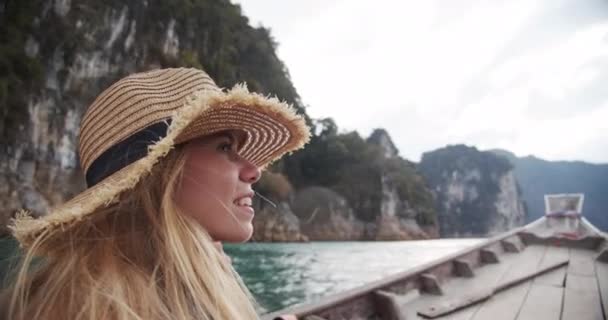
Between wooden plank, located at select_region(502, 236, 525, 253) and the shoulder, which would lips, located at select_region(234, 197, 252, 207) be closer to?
the shoulder

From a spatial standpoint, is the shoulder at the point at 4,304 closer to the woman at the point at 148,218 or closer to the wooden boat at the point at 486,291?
the woman at the point at 148,218

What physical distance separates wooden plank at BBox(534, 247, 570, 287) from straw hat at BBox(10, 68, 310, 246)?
284cm

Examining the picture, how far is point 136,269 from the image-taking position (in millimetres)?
750

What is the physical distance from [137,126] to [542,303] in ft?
8.30

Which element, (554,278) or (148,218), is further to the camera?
(554,278)

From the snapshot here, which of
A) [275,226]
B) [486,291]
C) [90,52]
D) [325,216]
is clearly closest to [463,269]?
[486,291]

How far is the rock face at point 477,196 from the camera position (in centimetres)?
7919

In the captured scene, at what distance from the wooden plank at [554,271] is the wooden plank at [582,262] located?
64mm

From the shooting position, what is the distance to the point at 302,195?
126 feet

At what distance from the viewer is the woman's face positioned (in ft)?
2.76

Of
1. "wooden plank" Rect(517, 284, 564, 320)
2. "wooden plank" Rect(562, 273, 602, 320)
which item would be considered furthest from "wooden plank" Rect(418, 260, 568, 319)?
"wooden plank" Rect(562, 273, 602, 320)

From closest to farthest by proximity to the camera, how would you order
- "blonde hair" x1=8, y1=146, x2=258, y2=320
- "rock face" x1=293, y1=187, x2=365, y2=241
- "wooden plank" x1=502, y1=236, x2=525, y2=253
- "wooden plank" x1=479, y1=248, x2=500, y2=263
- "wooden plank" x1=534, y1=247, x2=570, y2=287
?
→ "blonde hair" x1=8, y1=146, x2=258, y2=320 < "wooden plank" x1=534, y1=247, x2=570, y2=287 < "wooden plank" x1=479, y1=248, x2=500, y2=263 < "wooden plank" x1=502, y1=236, x2=525, y2=253 < "rock face" x1=293, y1=187, x2=365, y2=241

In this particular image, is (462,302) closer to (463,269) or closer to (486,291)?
(486,291)

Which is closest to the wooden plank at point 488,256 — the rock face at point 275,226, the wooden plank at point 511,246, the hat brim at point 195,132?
the wooden plank at point 511,246
